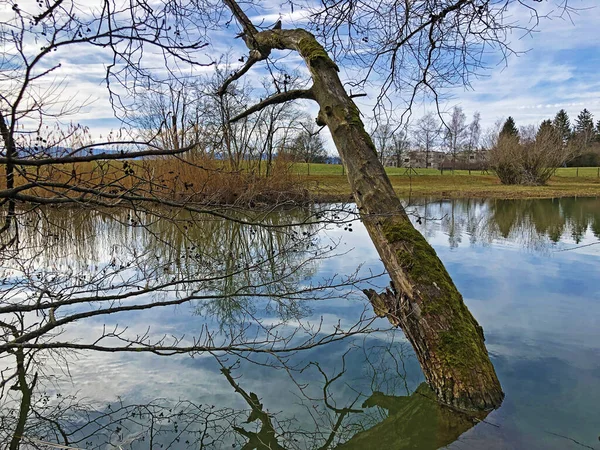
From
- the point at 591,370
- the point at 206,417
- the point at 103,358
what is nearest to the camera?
the point at 206,417

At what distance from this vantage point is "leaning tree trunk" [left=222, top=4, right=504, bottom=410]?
10.6ft

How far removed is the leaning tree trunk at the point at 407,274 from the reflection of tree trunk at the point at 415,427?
0.12 metres

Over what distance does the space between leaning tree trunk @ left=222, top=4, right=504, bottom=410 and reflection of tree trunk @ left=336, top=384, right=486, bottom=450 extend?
4.7 inches

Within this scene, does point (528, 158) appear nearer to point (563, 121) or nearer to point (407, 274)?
point (407, 274)

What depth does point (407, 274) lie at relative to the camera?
3.63m

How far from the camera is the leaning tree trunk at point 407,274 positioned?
10.6 feet

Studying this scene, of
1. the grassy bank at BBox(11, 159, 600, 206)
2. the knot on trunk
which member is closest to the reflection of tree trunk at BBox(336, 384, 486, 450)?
the knot on trunk

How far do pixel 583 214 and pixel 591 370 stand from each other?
13.3 m

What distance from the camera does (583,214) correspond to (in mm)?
15227

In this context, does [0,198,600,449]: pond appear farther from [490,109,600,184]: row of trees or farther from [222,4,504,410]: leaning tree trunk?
[490,109,600,184]: row of trees

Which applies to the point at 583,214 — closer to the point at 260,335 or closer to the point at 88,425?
the point at 260,335

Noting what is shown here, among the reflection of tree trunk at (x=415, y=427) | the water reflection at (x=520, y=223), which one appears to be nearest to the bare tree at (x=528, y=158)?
the water reflection at (x=520, y=223)

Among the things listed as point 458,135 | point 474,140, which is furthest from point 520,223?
point 474,140

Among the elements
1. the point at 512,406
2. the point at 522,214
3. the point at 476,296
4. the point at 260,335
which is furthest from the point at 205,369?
the point at 522,214
